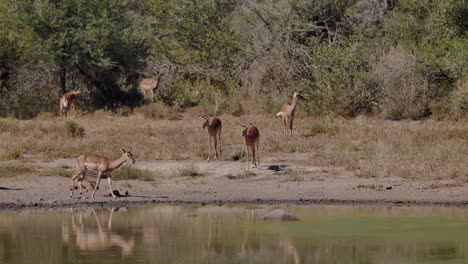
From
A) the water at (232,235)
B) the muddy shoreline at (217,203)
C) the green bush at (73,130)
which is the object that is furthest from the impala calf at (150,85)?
the water at (232,235)

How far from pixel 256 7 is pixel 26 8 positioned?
7645 millimetres

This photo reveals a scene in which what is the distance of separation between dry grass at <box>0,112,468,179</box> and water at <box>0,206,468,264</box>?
306 centimetres

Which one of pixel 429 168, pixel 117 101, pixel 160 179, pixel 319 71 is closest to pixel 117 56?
pixel 117 101

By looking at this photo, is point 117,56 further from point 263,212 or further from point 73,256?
point 73,256

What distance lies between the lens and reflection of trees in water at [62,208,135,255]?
13484 millimetres

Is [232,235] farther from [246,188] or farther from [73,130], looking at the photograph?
[73,130]

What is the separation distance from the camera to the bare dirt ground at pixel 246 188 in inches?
684

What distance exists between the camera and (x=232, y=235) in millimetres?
14398

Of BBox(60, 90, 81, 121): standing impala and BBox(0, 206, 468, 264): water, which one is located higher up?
BBox(60, 90, 81, 121): standing impala

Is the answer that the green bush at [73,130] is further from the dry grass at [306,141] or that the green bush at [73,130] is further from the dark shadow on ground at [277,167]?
the dark shadow on ground at [277,167]

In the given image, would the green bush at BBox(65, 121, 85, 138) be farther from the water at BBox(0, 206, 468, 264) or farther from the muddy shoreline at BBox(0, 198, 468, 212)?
the water at BBox(0, 206, 468, 264)

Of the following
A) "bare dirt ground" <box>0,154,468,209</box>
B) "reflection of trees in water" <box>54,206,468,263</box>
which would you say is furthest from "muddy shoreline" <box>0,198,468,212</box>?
"reflection of trees in water" <box>54,206,468,263</box>

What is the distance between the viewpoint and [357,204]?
56.4 feet

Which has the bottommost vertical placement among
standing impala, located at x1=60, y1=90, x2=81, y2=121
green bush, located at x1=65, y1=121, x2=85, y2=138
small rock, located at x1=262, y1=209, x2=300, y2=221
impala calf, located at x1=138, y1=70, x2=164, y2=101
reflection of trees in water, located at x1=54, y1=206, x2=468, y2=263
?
reflection of trees in water, located at x1=54, y1=206, x2=468, y2=263
